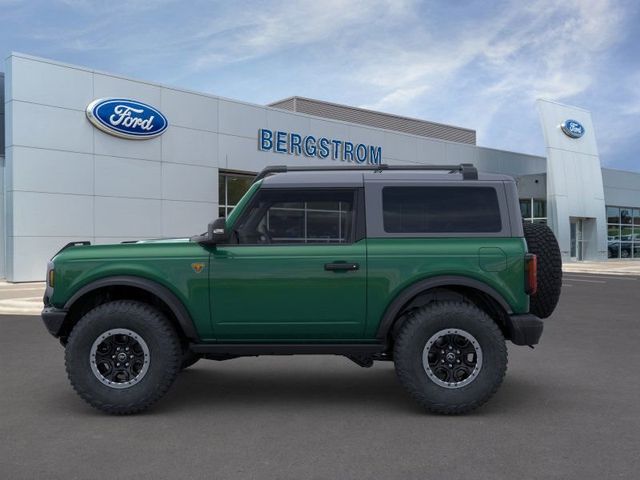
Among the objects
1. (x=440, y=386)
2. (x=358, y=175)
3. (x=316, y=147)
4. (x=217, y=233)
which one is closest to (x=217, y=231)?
(x=217, y=233)

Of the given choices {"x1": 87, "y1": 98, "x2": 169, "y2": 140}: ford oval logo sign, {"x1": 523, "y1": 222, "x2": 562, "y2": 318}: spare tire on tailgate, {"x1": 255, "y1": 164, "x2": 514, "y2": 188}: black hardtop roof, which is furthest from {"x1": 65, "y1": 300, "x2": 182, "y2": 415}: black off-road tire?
{"x1": 87, "y1": 98, "x2": 169, "y2": 140}: ford oval logo sign

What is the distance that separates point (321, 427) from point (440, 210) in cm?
200

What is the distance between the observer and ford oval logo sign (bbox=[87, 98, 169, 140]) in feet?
66.7

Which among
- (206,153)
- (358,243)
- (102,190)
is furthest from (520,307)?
(206,153)

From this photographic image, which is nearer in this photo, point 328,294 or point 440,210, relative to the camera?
point 328,294

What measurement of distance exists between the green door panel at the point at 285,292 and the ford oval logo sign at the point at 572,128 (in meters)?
31.8

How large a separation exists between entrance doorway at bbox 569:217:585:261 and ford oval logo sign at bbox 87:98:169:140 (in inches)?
963

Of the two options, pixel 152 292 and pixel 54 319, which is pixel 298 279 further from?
pixel 54 319

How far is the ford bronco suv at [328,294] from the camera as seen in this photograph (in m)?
4.93

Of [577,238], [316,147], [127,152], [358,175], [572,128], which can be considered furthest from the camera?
[577,238]

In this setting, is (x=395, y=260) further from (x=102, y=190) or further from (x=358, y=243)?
(x=102, y=190)

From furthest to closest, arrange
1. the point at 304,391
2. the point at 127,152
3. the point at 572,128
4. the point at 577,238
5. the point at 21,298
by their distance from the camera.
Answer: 1. the point at 577,238
2. the point at 572,128
3. the point at 127,152
4. the point at 21,298
5. the point at 304,391

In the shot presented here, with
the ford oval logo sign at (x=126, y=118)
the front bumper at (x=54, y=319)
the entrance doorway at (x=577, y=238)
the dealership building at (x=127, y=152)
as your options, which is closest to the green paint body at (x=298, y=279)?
the front bumper at (x=54, y=319)

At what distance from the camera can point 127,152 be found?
2119 cm
